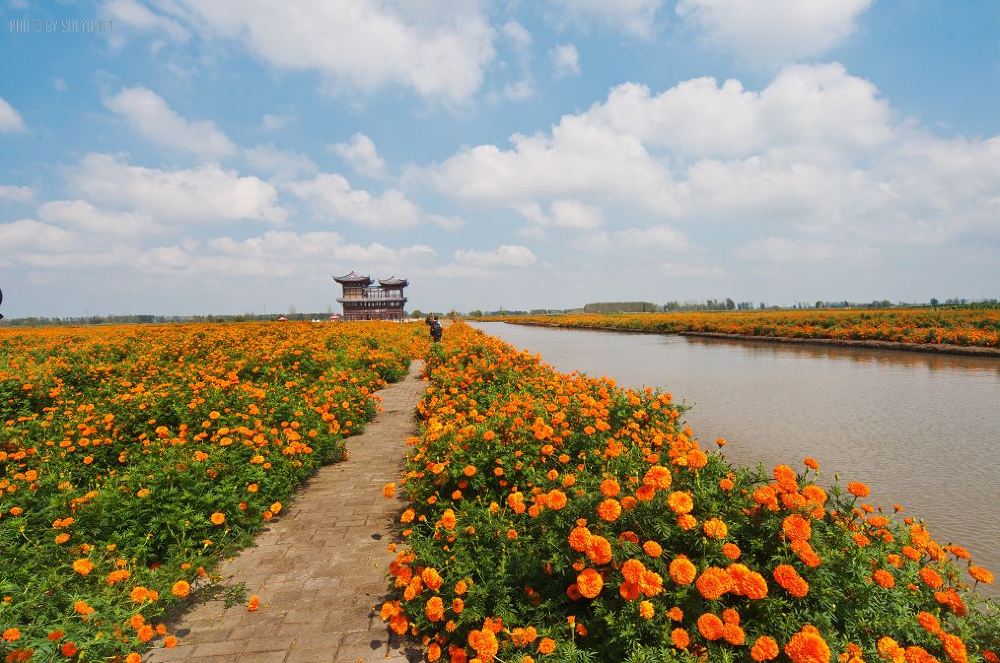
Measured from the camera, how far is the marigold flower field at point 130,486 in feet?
8.63

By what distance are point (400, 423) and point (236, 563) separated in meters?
4.14

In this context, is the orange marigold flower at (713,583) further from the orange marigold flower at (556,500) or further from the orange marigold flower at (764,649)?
the orange marigold flower at (556,500)

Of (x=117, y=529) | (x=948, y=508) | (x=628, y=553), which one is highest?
(x=628, y=553)

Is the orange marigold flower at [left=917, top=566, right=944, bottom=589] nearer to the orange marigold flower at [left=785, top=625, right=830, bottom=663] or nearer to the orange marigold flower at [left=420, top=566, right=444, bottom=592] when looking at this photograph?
the orange marigold flower at [left=785, top=625, right=830, bottom=663]

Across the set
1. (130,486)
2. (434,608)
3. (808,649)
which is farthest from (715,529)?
(130,486)

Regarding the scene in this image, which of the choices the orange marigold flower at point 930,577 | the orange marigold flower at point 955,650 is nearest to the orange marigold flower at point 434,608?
the orange marigold flower at point 955,650

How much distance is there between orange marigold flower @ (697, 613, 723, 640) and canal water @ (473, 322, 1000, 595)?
3.47m

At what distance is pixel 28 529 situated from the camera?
3.49 meters

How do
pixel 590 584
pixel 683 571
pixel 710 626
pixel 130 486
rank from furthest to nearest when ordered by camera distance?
1. pixel 130 486
2. pixel 590 584
3. pixel 683 571
4. pixel 710 626

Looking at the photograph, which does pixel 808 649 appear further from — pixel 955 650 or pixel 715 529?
pixel 955 650

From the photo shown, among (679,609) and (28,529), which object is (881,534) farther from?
(28,529)

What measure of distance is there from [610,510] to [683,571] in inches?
17.5

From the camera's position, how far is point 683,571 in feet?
6.83

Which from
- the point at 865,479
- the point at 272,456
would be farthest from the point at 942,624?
the point at 272,456
